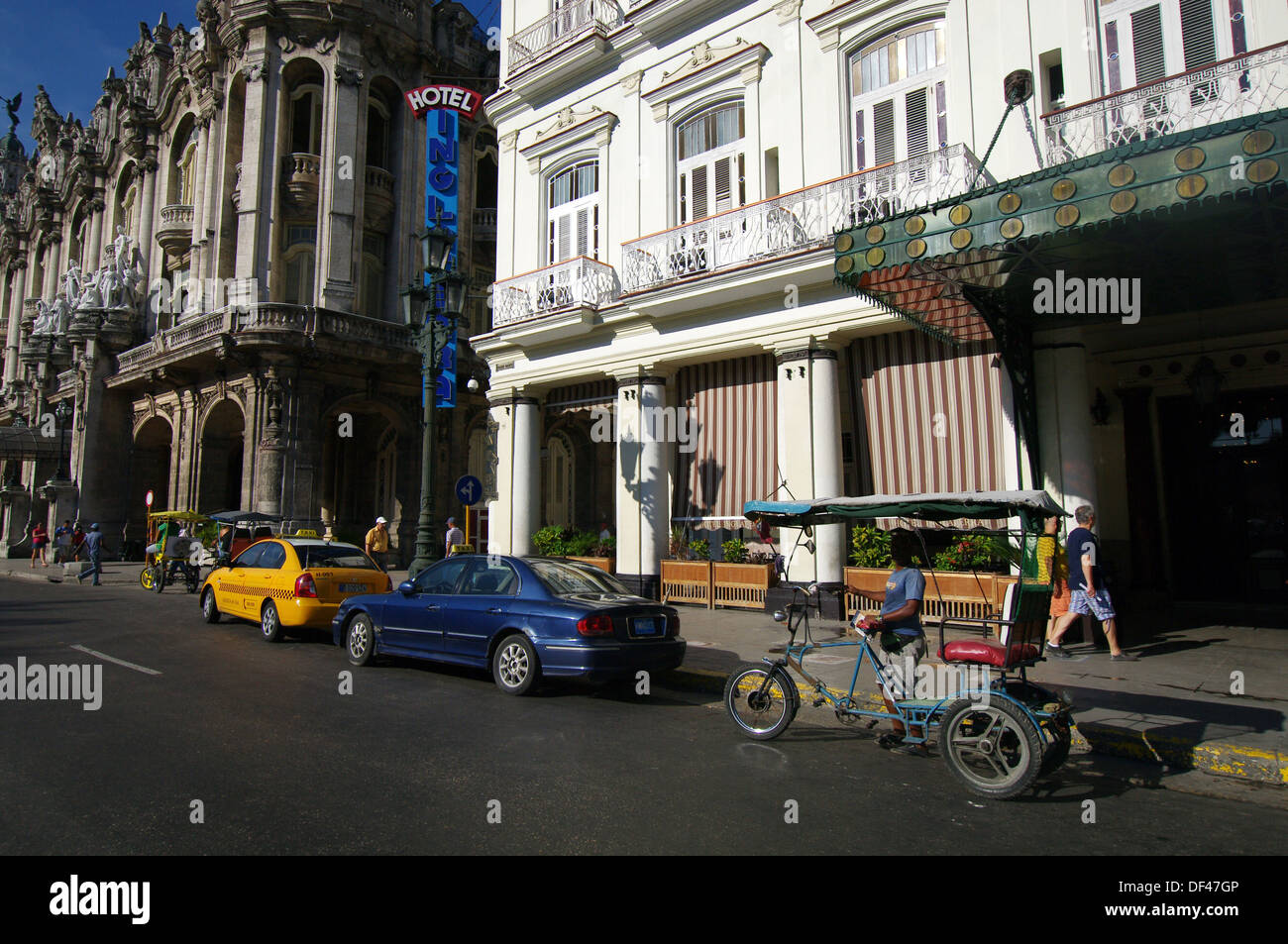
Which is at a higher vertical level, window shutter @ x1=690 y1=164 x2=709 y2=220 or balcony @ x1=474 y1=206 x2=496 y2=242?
balcony @ x1=474 y1=206 x2=496 y2=242

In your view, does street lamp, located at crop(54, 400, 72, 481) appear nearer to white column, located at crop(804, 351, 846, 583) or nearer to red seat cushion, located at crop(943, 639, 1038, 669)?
white column, located at crop(804, 351, 846, 583)

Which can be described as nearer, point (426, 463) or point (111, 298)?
point (426, 463)

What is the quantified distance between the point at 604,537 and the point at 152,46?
34.9 metres

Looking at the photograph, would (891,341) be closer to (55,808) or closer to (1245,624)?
(1245,624)

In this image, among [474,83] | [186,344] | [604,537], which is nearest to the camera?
[604,537]

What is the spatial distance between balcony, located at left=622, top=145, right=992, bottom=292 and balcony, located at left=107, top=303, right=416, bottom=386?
1299 cm

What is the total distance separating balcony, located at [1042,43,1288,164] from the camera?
875cm

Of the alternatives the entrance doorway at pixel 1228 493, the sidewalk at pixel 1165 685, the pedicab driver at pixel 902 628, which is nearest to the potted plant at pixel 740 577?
the sidewalk at pixel 1165 685

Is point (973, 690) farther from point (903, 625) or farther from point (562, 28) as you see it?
point (562, 28)

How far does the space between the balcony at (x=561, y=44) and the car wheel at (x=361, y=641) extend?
1272 cm

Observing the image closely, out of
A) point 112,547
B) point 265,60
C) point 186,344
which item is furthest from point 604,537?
point 112,547

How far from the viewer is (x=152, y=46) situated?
35.2 m

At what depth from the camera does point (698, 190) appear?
14750 mm

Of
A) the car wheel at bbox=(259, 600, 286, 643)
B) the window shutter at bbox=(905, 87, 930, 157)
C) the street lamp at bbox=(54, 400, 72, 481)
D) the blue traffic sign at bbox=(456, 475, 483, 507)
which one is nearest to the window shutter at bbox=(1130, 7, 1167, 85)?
the window shutter at bbox=(905, 87, 930, 157)
